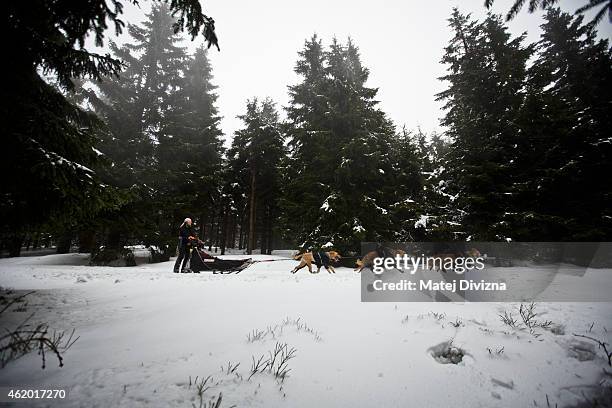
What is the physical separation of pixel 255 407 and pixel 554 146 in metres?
15.6

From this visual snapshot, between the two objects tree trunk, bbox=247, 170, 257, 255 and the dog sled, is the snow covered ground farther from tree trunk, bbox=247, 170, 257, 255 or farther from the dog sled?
tree trunk, bbox=247, 170, 257, 255

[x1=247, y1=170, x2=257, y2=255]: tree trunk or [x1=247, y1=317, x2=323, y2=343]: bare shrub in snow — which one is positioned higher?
[x1=247, y1=170, x2=257, y2=255]: tree trunk

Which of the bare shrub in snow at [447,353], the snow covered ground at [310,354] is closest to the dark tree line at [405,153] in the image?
the snow covered ground at [310,354]

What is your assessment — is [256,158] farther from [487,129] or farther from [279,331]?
[279,331]

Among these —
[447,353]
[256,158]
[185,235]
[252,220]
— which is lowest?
[447,353]

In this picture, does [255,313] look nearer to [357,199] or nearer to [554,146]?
[357,199]

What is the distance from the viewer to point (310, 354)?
2.92m

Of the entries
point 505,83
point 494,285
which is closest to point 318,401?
point 494,285

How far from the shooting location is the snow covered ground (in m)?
2.12

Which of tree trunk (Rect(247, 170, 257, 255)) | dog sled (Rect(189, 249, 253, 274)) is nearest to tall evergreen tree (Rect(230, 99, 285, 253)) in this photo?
tree trunk (Rect(247, 170, 257, 255))

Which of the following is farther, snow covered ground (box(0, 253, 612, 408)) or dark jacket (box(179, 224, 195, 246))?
dark jacket (box(179, 224, 195, 246))

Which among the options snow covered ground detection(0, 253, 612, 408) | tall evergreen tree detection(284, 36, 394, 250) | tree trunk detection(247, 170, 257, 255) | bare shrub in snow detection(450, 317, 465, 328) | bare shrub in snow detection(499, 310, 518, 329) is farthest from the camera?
tree trunk detection(247, 170, 257, 255)

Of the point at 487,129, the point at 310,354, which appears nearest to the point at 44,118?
the point at 310,354

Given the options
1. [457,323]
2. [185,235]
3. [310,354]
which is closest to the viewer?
[310,354]
